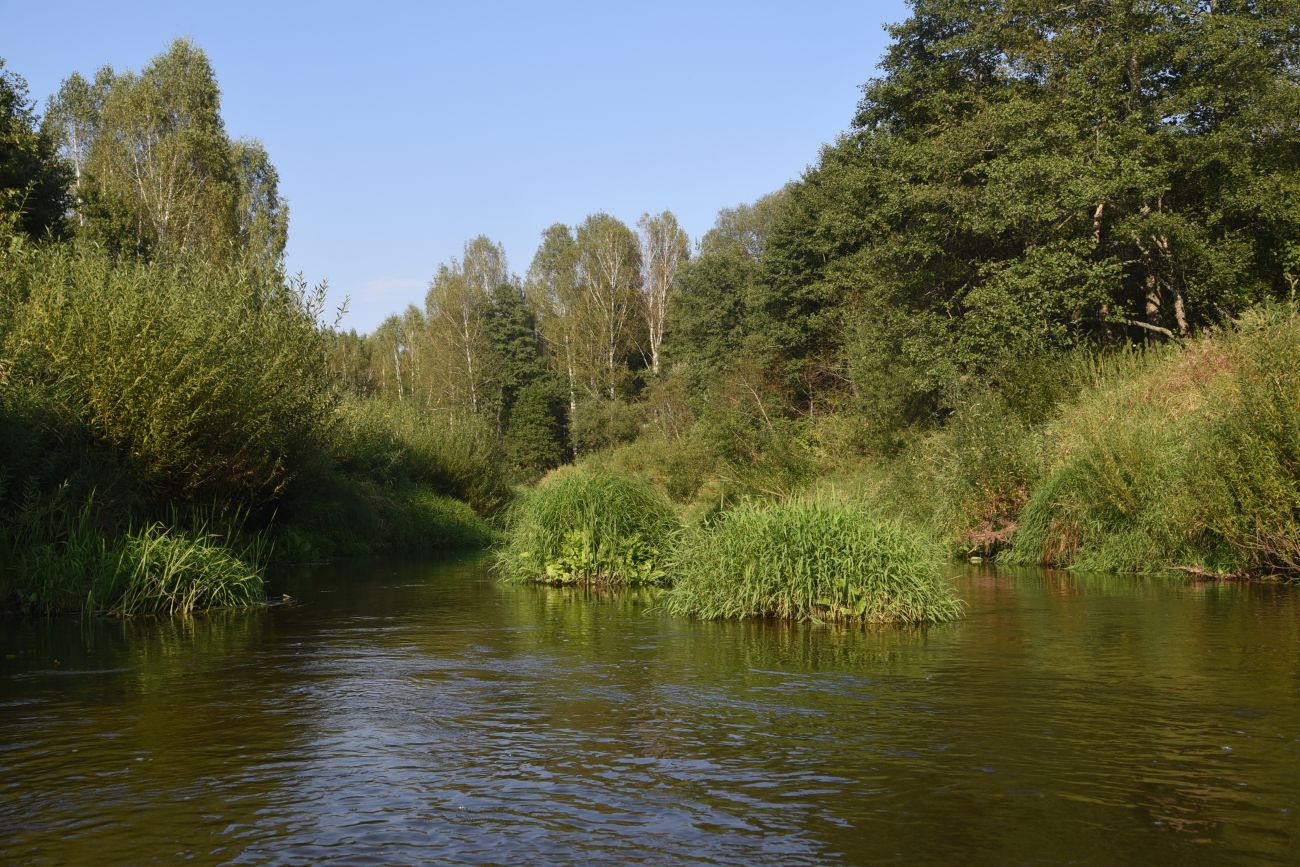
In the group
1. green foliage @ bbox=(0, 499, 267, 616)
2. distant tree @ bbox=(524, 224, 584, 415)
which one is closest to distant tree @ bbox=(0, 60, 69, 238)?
green foliage @ bbox=(0, 499, 267, 616)

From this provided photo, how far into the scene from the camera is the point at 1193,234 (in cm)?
3120

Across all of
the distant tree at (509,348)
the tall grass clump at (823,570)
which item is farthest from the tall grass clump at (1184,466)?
the distant tree at (509,348)

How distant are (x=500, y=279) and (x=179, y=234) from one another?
144ft

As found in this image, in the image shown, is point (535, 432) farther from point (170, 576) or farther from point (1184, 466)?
point (170, 576)

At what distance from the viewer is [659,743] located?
8.40 metres

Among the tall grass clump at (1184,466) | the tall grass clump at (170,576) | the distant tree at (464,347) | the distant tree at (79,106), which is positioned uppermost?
the distant tree at (79,106)

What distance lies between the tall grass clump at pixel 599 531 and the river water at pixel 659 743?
5.39 m

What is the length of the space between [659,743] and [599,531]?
11844 mm

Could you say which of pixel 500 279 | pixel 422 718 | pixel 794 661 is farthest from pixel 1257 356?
pixel 500 279

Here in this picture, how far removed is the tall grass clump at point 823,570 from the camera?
14367mm

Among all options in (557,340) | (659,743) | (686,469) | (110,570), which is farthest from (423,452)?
(557,340)

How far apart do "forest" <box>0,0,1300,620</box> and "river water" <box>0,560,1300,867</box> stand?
2617 mm

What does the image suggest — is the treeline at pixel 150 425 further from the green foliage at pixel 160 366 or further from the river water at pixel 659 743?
the river water at pixel 659 743

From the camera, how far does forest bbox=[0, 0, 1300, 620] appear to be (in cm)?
1678
